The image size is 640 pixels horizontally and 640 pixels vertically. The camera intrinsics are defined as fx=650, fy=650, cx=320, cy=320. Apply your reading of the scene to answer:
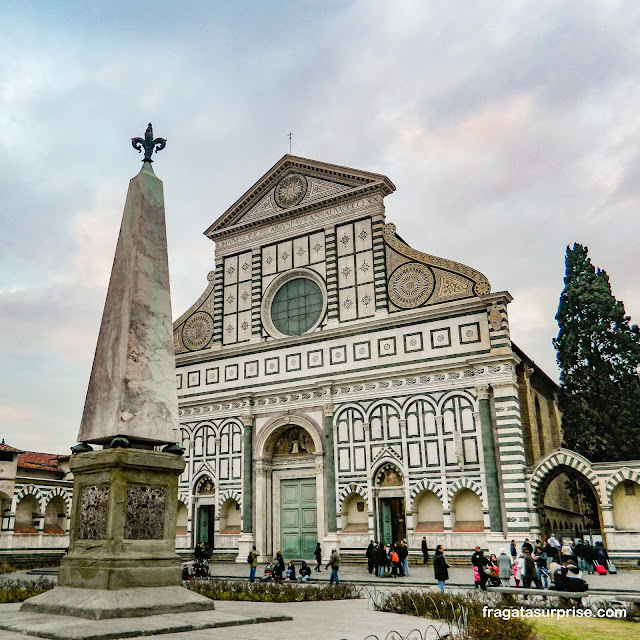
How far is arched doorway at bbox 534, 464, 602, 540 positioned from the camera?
74.1 ft

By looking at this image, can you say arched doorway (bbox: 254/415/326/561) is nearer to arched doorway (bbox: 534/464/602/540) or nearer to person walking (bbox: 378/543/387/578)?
person walking (bbox: 378/543/387/578)

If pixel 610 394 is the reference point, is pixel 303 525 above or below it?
below

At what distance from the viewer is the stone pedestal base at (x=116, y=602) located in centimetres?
824


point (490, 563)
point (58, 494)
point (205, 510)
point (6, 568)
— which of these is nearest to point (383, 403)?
point (490, 563)

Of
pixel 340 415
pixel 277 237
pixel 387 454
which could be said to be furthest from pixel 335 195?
pixel 387 454

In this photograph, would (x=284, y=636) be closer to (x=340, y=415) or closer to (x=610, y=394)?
(x=340, y=415)

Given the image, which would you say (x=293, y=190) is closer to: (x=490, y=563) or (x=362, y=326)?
(x=362, y=326)

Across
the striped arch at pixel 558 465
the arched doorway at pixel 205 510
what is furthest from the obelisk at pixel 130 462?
the arched doorway at pixel 205 510

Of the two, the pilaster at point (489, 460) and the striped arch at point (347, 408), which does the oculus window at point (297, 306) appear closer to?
the striped arch at point (347, 408)

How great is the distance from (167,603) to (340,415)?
17.6 meters

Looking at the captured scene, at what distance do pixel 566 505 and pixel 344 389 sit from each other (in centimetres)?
1274

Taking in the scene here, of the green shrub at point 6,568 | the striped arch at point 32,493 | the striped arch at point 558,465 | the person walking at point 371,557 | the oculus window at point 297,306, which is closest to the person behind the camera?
the person walking at point 371,557

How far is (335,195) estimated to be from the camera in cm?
2873

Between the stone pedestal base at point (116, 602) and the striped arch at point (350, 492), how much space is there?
16.0 m
